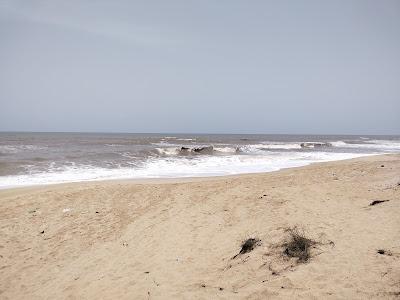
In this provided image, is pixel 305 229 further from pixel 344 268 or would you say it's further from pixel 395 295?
pixel 395 295

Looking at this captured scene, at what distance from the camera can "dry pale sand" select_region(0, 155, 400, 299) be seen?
4.08 meters

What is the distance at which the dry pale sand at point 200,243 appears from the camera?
408cm

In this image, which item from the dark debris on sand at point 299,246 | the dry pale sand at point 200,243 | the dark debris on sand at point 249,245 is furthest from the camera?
the dark debris on sand at point 249,245

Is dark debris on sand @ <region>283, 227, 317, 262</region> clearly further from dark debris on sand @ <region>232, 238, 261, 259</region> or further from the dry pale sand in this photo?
dark debris on sand @ <region>232, 238, 261, 259</region>

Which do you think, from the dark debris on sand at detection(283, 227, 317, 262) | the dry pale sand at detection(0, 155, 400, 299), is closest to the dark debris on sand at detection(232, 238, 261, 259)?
the dry pale sand at detection(0, 155, 400, 299)

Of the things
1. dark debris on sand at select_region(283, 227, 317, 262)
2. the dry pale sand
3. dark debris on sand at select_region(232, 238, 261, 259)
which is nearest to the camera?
the dry pale sand

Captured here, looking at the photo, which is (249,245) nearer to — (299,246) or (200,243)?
(299,246)

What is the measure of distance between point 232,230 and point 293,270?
7.37 ft

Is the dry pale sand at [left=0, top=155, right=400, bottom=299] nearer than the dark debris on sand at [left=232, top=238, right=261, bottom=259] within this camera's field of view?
Yes

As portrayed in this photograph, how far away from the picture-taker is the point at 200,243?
5996 mm

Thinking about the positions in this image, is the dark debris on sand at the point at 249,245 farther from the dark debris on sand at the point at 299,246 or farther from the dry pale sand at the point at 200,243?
the dark debris on sand at the point at 299,246

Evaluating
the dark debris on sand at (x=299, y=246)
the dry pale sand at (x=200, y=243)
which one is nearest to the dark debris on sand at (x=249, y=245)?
the dry pale sand at (x=200, y=243)

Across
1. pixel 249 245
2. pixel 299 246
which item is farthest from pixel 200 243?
pixel 299 246

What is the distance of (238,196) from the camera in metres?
8.95
